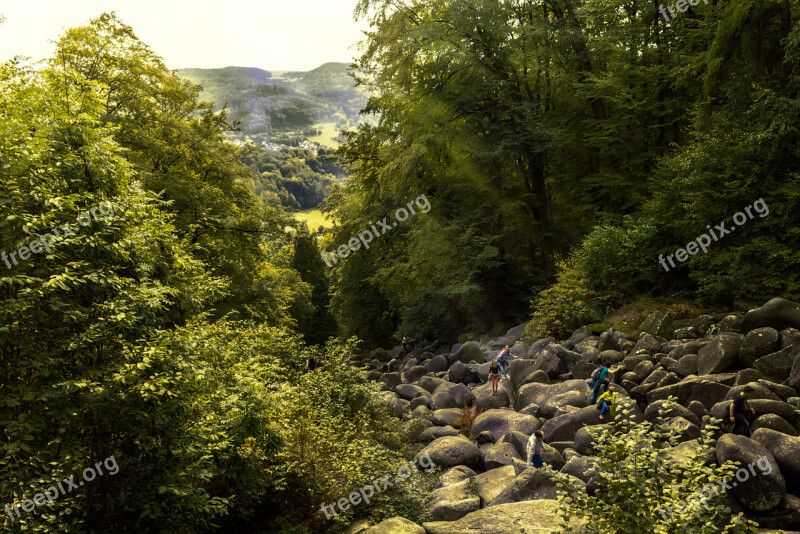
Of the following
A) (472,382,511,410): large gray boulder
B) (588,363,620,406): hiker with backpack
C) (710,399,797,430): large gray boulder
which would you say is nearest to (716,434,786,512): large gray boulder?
(710,399,797,430): large gray boulder

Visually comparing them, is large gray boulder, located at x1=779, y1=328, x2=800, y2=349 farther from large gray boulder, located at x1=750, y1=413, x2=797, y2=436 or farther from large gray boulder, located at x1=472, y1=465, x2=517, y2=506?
large gray boulder, located at x1=472, y1=465, x2=517, y2=506

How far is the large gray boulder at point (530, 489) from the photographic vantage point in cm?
747

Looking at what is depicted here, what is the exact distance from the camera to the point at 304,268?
42656 millimetres

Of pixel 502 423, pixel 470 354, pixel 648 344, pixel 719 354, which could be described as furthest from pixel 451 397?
pixel 719 354

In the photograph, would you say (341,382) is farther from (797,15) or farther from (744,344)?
(797,15)

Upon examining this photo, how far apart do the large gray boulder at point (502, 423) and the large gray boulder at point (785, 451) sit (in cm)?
479

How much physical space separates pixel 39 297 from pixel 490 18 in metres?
21.5

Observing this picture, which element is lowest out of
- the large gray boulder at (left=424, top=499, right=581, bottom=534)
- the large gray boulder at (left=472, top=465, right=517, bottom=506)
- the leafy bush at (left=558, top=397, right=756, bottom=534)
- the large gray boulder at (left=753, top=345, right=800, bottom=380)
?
the large gray boulder at (left=472, top=465, right=517, bottom=506)

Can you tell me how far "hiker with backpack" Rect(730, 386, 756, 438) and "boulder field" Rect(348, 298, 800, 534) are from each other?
6.0 inches

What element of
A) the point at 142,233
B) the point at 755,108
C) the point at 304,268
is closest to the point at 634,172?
the point at 755,108

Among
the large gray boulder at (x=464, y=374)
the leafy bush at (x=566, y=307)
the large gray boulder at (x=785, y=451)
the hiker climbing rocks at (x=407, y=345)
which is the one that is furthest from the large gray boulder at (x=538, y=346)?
the hiker climbing rocks at (x=407, y=345)

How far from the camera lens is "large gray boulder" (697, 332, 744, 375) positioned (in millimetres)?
9773

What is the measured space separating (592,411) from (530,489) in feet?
11.8

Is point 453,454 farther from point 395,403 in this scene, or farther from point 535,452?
point 395,403
